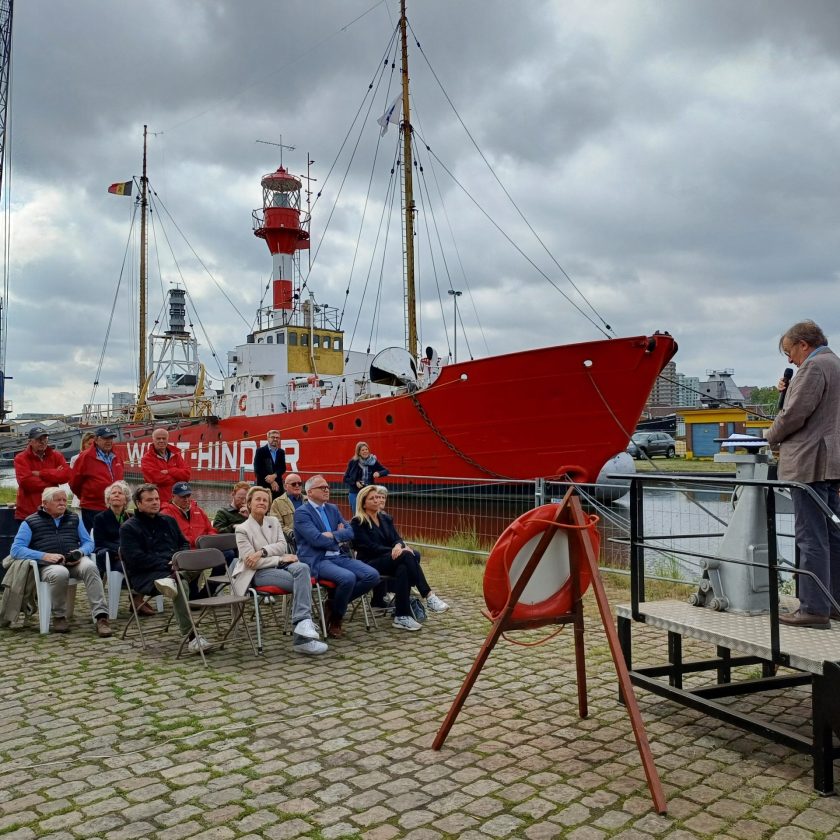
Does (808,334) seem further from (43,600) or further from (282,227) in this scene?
(282,227)

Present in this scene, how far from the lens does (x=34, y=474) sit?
7.08 m

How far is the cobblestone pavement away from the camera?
2967 mm

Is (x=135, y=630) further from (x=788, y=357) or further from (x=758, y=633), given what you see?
(x=788, y=357)

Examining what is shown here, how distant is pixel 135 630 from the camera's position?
20.8 feet

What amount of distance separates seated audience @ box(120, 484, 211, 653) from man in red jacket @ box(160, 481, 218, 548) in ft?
1.86

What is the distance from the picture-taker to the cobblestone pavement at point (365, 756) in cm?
297

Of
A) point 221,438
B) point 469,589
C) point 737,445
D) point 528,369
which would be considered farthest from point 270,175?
point 737,445

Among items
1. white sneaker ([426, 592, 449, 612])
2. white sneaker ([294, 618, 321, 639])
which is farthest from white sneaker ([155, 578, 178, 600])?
white sneaker ([426, 592, 449, 612])

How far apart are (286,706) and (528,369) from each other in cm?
1168

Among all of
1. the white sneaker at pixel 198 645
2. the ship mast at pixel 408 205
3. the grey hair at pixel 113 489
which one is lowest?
the white sneaker at pixel 198 645

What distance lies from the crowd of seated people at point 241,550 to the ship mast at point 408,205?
1260 cm

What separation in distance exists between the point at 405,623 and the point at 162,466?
10.9 feet

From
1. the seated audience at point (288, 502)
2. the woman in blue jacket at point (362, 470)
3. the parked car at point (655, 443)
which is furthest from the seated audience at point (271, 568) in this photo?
the parked car at point (655, 443)

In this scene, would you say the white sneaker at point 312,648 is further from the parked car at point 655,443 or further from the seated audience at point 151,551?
the parked car at point 655,443
